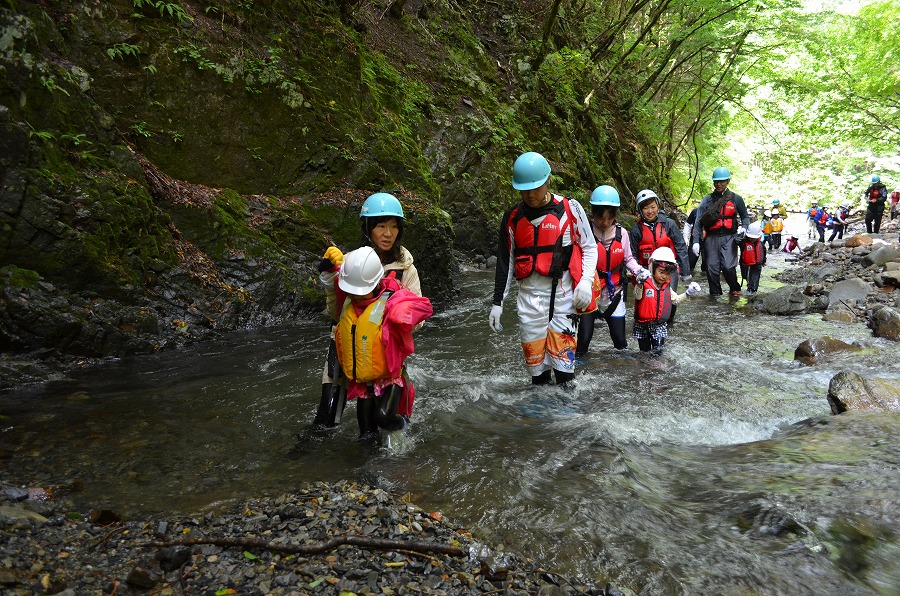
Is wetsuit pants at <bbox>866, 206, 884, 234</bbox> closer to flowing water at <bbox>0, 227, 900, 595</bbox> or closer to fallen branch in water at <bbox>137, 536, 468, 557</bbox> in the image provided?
flowing water at <bbox>0, 227, 900, 595</bbox>

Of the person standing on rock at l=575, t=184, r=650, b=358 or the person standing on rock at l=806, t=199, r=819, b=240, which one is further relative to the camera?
the person standing on rock at l=806, t=199, r=819, b=240

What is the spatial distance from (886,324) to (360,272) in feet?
26.5

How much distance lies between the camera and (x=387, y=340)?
3.81 metres

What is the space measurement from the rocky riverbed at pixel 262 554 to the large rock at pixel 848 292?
10.6 m

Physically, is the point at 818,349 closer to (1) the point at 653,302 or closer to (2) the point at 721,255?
(1) the point at 653,302

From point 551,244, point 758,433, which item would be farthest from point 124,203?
point 758,433

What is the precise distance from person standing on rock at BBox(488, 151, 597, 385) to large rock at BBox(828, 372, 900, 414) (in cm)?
228

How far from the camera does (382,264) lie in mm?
4172

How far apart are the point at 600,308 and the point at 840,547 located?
424 centimetres

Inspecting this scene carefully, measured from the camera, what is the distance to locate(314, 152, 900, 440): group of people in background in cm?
384

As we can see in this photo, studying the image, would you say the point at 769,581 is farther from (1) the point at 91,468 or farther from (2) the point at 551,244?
(1) the point at 91,468


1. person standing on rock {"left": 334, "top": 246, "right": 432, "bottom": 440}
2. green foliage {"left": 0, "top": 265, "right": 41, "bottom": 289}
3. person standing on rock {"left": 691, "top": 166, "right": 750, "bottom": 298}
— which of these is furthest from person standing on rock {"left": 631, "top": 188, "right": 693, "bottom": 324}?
green foliage {"left": 0, "top": 265, "right": 41, "bottom": 289}

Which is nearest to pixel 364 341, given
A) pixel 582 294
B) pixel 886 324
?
pixel 582 294

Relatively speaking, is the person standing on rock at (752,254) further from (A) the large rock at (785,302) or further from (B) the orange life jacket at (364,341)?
(B) the orange life jacket at (364,341)
